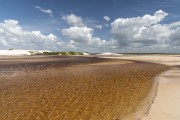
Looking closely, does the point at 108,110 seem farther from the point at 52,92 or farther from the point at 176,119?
the point at 52,92

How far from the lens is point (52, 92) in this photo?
18.4m

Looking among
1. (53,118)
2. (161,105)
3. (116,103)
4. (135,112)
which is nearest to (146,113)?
(135,112)

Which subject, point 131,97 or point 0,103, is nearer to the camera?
point 0,103

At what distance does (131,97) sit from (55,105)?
6.11 meters

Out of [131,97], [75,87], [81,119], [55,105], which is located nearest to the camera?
[81,119]

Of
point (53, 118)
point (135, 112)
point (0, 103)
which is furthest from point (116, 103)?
point (0, 103)

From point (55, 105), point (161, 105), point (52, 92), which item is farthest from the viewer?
point (52, 92)

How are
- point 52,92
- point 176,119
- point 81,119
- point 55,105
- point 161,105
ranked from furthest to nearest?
point 52,92, point 55,105, point 161,105, point 81,119, point 176,119

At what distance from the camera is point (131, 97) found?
1627 cm

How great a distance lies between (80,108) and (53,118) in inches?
91.7

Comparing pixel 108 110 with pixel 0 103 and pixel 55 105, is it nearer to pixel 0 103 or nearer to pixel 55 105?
pixel 55 105

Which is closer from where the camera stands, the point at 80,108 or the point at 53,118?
the point at 53,118

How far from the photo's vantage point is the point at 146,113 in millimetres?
11844

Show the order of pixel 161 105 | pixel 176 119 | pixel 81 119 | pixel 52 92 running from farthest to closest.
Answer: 1. pixel 52 92
2. pixel 161 105
3. pixel 81 119
4. pixel 176 119
